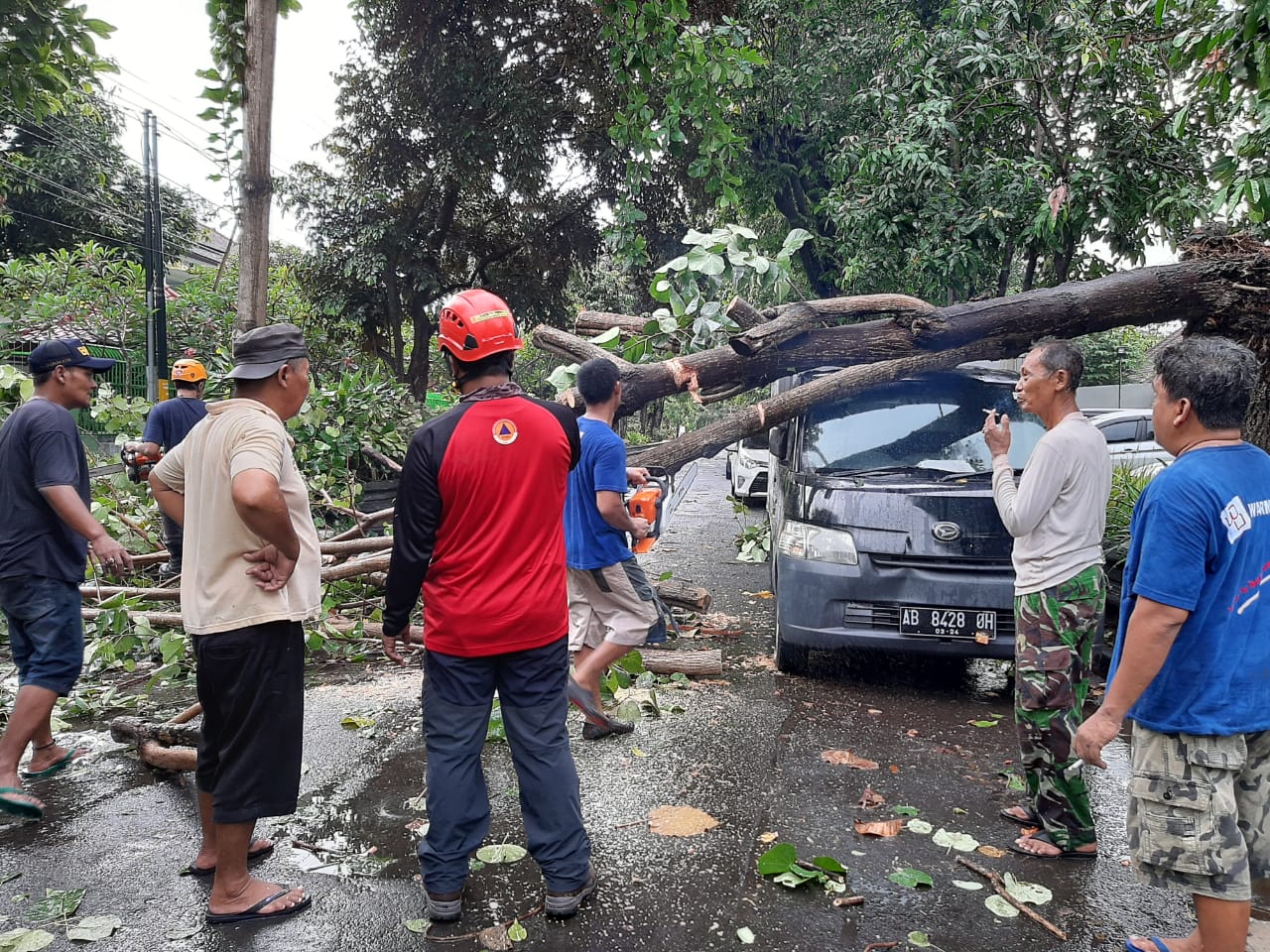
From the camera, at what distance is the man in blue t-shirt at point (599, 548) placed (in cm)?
458

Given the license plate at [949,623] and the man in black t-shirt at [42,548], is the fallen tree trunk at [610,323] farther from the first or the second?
the man in black t-shirt at [42,548]

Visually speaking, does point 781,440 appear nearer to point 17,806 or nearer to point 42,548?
point 42,548

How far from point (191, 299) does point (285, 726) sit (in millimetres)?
18143

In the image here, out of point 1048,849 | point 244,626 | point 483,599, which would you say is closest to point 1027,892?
point 1048,849

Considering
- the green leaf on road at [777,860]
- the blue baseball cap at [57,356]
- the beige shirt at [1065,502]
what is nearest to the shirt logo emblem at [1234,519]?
the beige shirt at [1065,502]

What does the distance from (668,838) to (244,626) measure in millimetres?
Answer: 1904

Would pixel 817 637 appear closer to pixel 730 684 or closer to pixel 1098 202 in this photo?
pixel 730 684

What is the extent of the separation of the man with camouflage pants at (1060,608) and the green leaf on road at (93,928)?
132 inches

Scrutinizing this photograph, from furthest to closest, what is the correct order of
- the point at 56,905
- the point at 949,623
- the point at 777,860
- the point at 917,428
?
the point at 917,428, the point at 949,623, the point at 777,860, the point at 56,905

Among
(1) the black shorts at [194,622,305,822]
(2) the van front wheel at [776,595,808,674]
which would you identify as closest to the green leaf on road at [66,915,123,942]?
(1) the black shorts at [194,622,305,822]

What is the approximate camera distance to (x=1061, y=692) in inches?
139

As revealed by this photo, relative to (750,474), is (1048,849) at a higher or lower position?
lower

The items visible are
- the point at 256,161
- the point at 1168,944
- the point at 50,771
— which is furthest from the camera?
the point at 50,771

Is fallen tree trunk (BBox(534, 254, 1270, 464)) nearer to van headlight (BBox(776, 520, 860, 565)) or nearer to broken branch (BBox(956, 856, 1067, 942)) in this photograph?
van headlight (BBox(776, 520, 860, 565))
